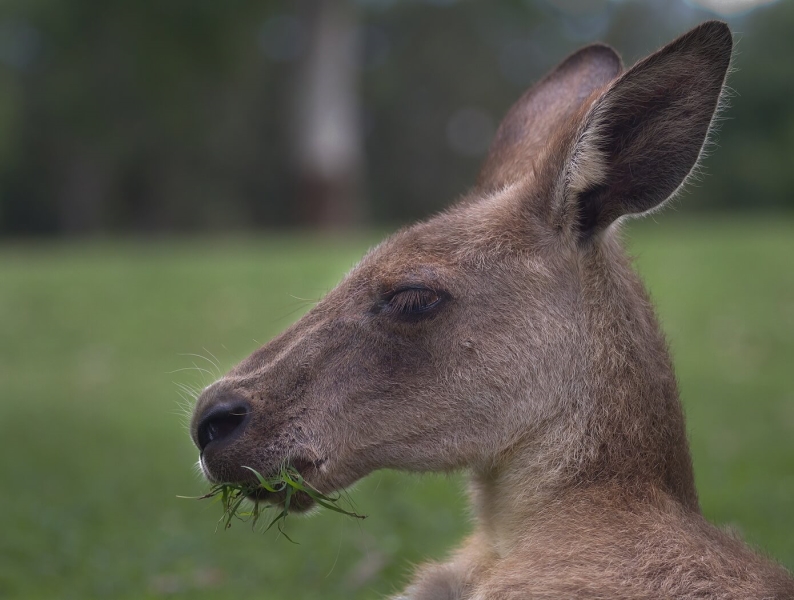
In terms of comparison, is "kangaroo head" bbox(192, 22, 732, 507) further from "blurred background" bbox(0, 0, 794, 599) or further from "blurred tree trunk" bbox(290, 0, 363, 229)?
"blurred tree trunk" bbox(290, 0, 363, 229)

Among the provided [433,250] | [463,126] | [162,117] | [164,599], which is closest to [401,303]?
[433,250]

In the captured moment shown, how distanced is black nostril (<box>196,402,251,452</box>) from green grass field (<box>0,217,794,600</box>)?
0.59m

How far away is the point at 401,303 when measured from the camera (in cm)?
376

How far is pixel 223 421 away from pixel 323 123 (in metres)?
20.1

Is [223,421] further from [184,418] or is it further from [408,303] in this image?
[184,418]

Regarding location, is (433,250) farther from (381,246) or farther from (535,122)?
(535,122)

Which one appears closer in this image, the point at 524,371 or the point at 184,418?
the point at 524,371

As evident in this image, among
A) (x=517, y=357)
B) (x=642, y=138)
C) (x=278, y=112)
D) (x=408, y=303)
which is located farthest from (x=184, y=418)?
(x=278, y=112)

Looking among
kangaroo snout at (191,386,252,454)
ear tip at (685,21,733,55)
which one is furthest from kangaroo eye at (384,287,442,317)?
ear tip at (685,21,733,55)

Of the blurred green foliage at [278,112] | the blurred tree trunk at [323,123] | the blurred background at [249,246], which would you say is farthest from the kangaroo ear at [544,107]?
the blurred green foliage at [278,112]

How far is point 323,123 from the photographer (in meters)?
23.2

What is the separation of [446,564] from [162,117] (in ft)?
116

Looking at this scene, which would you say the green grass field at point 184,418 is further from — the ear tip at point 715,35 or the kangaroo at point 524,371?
the ear tip at point 715,35

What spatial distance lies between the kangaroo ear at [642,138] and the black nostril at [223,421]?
4.42 feet
